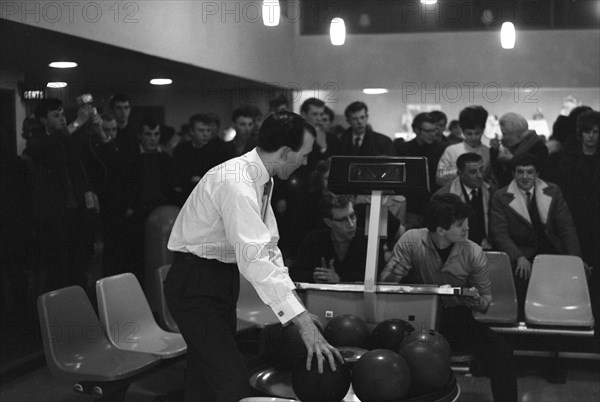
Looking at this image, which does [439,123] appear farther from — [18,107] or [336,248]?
[18,107]

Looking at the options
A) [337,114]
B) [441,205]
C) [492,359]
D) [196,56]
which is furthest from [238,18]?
[492,359]

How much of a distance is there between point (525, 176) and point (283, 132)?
2.58m

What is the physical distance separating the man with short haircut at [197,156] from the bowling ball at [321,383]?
115 inches

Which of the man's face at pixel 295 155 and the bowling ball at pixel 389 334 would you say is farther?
the bowling ball at pixel 389 334

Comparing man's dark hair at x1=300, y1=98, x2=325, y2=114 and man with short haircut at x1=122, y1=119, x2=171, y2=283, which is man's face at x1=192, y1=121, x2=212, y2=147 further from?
man's dark hair at x1=300, y1=98, x2=325, y2=114

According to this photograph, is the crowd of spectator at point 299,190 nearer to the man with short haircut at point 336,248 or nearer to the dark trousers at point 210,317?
the man with short haircut at point 336,248

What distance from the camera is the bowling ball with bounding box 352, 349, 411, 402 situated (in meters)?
3.10

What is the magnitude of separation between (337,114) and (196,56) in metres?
2.58

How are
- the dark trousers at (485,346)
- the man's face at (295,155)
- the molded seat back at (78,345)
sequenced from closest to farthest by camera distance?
the man's face at (295,155)
the molded seat back at (78,345)
the dark trousers at (485,346)

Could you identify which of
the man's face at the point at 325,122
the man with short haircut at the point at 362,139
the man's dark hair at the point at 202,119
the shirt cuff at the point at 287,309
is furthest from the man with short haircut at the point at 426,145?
the shirt cuff at the point at 287,309

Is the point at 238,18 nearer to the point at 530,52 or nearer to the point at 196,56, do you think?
the point at 196,56

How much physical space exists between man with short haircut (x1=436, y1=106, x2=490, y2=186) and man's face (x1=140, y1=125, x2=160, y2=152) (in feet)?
6.37

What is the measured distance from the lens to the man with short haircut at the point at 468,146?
18.8 ft

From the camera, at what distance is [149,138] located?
20.1 feet
